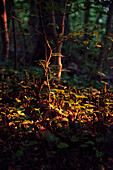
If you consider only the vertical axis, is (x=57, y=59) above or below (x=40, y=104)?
above

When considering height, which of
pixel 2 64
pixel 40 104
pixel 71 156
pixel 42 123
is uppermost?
pixel 2 64

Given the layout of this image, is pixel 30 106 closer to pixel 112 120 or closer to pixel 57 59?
pixel 57 59

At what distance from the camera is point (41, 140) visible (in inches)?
84.7

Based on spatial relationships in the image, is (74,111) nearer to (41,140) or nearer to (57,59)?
(41,140)

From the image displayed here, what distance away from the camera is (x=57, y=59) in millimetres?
3223

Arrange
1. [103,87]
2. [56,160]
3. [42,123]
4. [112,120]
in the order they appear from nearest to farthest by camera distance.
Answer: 1. [56,160]
2. [42,123]
3. [112,120]
4. [103,87]

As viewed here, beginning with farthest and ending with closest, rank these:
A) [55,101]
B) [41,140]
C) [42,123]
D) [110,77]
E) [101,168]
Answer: [110,77]
[55,101]
[42,123]
[41,140]
[101,168]

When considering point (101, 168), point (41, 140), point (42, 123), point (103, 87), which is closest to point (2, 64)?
point (42, 123)

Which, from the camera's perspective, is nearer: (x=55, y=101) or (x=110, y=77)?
(x=55, y=101)

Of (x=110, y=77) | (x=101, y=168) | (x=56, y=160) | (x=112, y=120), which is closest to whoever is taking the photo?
(x=101, y=168)

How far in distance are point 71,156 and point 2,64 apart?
9.24ft

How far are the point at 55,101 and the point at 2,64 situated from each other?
1759 millimetres

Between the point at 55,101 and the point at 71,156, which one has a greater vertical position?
the point at 55,101

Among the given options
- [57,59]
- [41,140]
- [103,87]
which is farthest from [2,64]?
[103,87]
